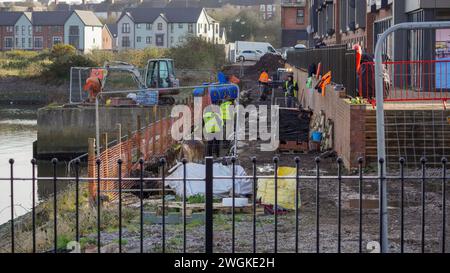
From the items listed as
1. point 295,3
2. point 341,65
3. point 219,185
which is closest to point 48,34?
point 295,3

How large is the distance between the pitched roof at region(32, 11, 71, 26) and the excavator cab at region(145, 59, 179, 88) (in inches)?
3317

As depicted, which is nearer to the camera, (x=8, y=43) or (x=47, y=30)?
(x=47, y=30)

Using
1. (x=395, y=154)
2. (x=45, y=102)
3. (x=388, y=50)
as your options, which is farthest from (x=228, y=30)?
(x=395, y=154)

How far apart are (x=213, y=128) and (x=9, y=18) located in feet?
378

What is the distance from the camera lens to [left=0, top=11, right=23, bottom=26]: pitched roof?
131500 mm

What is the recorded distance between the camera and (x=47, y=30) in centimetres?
12975

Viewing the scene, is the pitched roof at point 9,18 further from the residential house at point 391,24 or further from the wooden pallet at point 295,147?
the wooden pallet at point 295,147

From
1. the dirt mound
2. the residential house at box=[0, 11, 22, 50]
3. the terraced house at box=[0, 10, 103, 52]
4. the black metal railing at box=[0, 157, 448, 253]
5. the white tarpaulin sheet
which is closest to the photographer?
the black metal railing at box=[0, 157, 448, 253]

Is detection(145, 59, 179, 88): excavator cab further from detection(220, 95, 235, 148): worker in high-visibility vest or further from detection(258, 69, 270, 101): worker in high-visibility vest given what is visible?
detection(220, 95, 235, 148): worker in high-visibility vest

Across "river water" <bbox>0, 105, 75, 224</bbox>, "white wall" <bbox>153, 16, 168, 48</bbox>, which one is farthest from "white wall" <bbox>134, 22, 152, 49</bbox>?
"river water" <bbox>0, 105, 75, 224</bbox>

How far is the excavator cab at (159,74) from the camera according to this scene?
155 ft

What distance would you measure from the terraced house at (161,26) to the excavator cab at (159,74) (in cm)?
7914

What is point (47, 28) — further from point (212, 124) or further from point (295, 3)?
point (212, 124)
